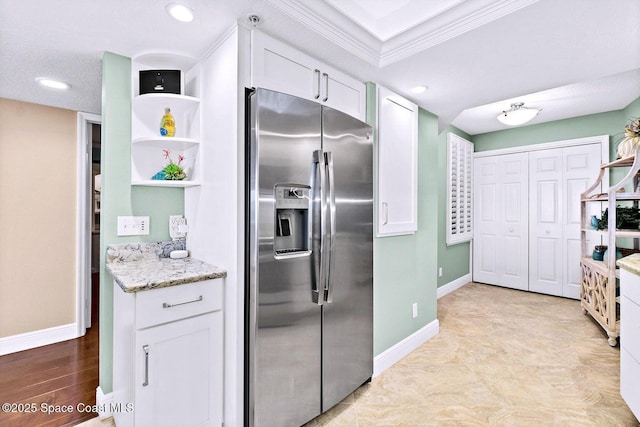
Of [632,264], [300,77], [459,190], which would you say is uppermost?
[300,77]

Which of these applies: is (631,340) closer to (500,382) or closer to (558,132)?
(500,382)

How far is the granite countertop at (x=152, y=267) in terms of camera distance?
144 cm

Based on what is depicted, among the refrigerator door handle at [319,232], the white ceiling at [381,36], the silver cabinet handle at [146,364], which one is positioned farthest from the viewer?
the refrigerator door handle at [319,232]

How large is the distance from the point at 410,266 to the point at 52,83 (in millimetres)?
3252

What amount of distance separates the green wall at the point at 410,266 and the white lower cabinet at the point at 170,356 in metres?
1.25

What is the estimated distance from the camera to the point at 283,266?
1.62 metres

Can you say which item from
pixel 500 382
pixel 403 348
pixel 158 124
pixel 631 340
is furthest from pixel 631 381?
pixel 158 124

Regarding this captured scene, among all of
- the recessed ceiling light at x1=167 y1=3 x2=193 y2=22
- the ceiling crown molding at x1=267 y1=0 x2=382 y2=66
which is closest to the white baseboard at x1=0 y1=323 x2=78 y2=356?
the recessed ceiling light at x1=167 y1=3 x2=193 y2=22

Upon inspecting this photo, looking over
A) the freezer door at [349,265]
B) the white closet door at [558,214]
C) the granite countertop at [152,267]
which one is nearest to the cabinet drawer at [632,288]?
the freezer door at [349,265]

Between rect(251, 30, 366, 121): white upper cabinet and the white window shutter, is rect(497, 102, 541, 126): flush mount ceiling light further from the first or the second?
rect(251, 30, 366, 121): white upper cabinet

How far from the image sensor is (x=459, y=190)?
15.5ft

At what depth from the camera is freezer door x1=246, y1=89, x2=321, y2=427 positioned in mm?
1532

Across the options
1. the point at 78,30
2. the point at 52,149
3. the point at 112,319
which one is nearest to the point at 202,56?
the point at 78,30

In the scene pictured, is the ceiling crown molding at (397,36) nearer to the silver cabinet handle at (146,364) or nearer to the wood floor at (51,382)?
the silver cabinet handle at (146,364)
